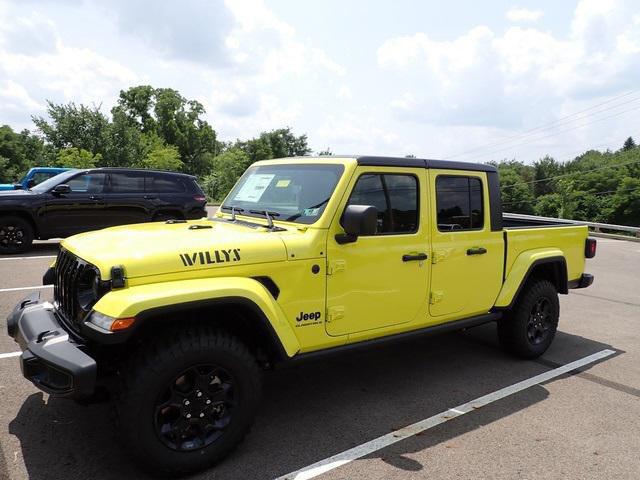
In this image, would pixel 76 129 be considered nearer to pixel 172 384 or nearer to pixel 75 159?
pixel 75 159

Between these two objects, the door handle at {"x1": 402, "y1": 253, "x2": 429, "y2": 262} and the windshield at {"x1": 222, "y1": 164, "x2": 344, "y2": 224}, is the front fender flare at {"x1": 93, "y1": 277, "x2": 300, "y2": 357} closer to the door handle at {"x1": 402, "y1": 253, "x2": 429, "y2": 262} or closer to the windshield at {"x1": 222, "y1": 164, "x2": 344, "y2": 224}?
the windshield at {"x1": 222, "y1": 164, "x2": 344, "y2": 224}

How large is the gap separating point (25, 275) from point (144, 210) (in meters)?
3.37

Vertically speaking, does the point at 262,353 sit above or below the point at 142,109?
below

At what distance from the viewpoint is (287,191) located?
12.7 ft

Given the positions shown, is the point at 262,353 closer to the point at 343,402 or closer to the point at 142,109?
the point at 343,402

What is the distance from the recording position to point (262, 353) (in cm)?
320

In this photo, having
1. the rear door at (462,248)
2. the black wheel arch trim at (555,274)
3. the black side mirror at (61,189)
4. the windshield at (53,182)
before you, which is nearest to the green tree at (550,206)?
the windshield at (53,182)

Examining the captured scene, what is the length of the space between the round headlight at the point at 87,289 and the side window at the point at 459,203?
2593mm

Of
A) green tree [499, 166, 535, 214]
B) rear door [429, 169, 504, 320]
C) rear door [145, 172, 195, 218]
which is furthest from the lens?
green tree [499, 166, 535, 214]

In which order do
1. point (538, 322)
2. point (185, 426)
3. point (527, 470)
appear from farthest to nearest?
point (538, 322)
point (527, 470)
point (185, 426)

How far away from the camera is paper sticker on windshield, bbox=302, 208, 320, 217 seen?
346 cm

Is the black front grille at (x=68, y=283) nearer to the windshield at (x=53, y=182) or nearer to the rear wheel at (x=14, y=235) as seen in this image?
the rear wheel at (x=14, y=235)

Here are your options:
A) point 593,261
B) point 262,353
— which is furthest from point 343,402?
point 593,261

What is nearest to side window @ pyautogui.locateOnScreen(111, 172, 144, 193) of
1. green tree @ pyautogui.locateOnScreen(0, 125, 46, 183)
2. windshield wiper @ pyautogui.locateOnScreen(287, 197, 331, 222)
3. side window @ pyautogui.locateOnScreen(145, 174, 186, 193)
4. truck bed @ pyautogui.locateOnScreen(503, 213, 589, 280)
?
side window @ pyautogui.locateOnScreen(145, 174, 186, 193)
